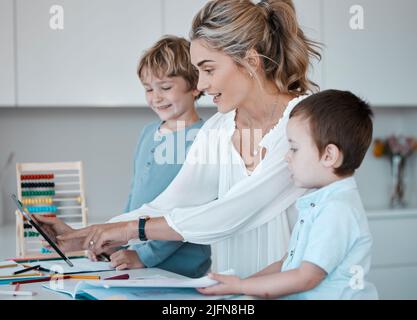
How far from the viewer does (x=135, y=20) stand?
7.91 ft

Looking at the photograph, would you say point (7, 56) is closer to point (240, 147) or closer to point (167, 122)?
point (167, 122)

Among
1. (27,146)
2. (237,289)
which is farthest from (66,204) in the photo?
(237,289)

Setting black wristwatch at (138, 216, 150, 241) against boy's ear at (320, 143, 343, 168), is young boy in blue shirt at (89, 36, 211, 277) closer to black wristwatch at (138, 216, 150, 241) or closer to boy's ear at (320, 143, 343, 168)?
black wristwatch at (138, 216, 150, 241)

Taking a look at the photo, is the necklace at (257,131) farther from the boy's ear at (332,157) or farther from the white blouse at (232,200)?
the boy's ear at (332,157)

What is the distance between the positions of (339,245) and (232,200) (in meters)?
0.30

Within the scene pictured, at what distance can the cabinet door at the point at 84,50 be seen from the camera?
2.34 meters

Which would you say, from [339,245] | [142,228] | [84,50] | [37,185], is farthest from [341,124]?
[84,50]

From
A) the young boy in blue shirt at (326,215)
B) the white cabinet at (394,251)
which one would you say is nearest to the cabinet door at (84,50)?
the white cabinet at (394,251)

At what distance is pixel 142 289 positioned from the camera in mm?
871

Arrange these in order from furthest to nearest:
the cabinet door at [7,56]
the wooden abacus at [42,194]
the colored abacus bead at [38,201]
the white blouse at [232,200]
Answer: the cabinet door at [7,56] → the colored abacus bead at [38,201] → the wooden abacus at [42,194] → the white blouse at [232,200]

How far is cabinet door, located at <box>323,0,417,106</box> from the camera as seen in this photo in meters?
2.54

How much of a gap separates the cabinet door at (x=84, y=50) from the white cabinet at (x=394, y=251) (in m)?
1.01
